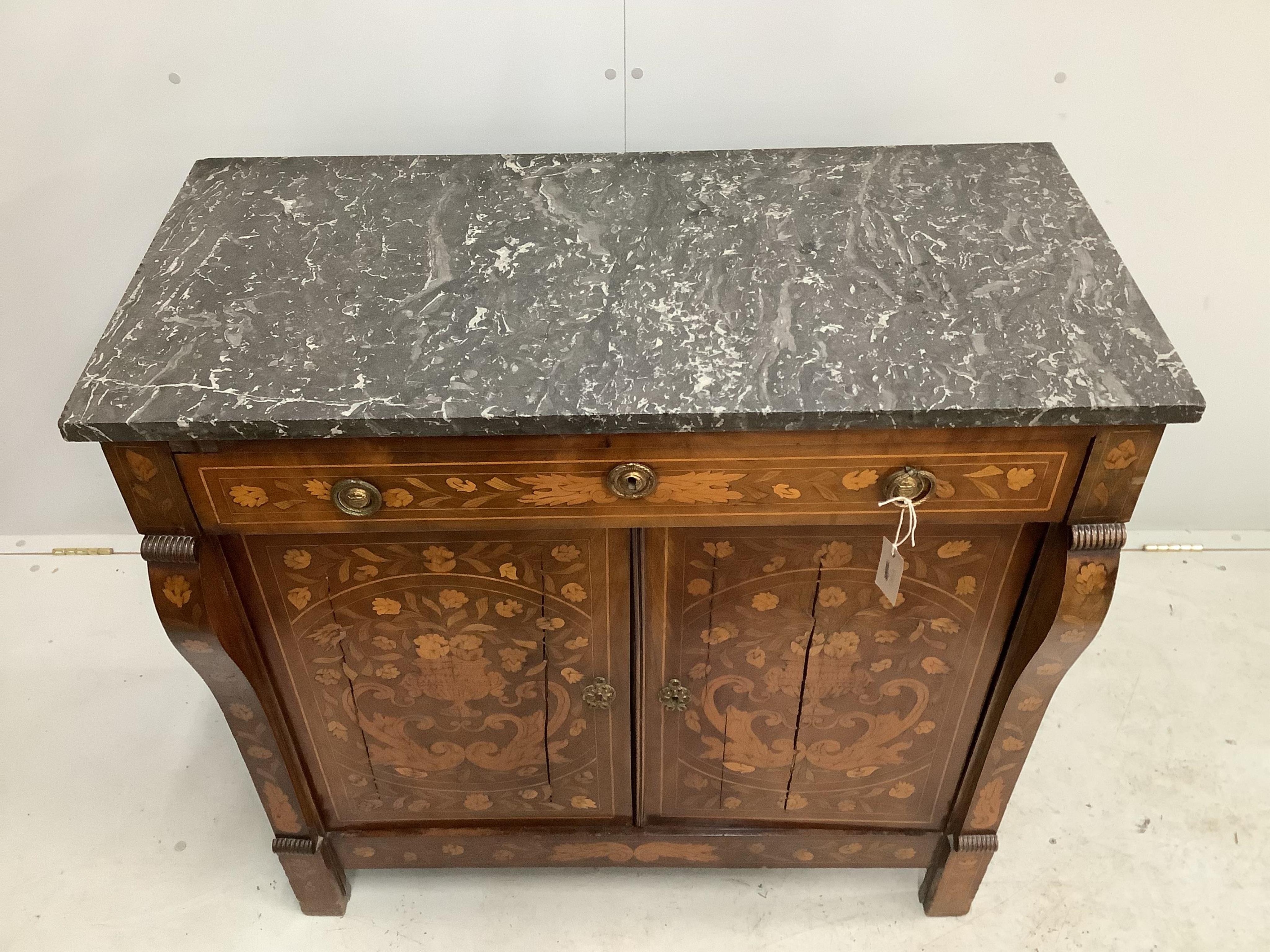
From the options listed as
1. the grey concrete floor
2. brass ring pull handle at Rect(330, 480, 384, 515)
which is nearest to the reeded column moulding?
brass ring pull handle at Rect(330, 480, 384, 515)

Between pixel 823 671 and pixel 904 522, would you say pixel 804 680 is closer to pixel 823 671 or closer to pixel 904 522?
pixel 823 671

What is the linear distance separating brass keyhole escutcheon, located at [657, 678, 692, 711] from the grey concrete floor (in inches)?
17.1

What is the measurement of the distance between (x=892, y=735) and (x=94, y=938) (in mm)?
1171

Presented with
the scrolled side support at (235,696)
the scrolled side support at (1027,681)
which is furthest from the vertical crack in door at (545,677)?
the scrolled side support at (1027,681)

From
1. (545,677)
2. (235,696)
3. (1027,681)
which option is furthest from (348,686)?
(1027,681)

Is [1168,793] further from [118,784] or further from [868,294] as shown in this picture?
[118,784]

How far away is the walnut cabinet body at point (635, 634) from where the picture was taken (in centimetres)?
99

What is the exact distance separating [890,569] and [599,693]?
0.39 meters

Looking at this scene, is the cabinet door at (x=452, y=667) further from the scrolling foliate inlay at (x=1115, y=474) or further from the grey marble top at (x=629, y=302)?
the scrolling foliate inlay at (x=1115, y=474)

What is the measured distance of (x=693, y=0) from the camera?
1.30 meters

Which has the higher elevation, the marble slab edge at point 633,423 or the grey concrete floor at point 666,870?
the marble slab edge at point 633,423

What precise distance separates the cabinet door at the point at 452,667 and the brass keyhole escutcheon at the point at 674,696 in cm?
5

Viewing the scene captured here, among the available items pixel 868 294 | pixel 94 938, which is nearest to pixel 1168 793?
pixel 868 294

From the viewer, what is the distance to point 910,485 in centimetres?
99
